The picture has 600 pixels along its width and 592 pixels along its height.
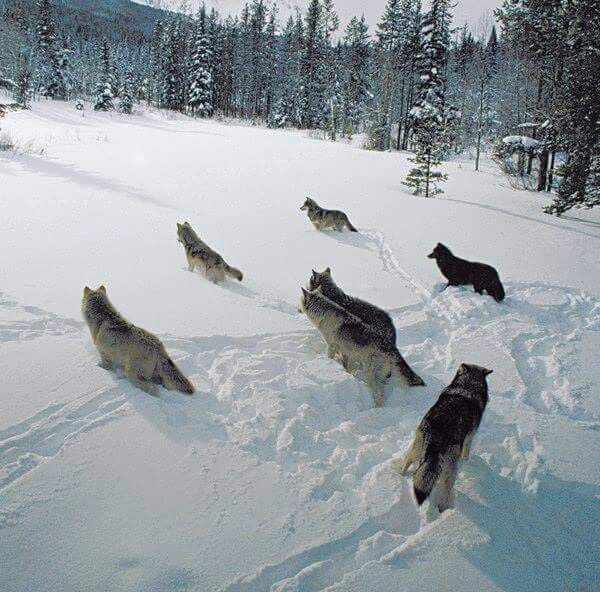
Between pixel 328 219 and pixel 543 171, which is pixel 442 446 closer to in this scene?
pixel 328 219

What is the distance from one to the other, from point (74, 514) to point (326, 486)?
1883 millimetres

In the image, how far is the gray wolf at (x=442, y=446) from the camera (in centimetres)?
322

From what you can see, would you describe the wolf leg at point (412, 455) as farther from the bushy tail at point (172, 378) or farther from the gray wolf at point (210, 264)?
the gray wolf at point (210, 264)

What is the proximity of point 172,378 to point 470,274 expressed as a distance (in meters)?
5.67

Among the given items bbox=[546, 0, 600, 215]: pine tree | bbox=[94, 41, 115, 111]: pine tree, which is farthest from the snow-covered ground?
bbox=[94, 41, 115, 111]: pine tree

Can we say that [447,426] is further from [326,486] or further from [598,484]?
[598,484]

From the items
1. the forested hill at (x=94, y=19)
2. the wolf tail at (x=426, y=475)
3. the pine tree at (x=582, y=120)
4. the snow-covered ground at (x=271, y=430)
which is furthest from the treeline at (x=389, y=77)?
the forested hill at (x=94, y=19)

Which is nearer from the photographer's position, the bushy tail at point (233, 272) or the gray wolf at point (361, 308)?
the gray wolf at point (361, 308)

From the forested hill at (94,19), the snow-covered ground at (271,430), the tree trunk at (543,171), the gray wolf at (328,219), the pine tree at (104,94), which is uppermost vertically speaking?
the forested hill at (94,19)

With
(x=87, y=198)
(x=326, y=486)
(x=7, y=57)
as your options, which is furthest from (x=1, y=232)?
(x=7, y=57)

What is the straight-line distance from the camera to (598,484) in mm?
3744

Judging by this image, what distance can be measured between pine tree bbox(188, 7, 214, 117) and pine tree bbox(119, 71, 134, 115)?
776cm

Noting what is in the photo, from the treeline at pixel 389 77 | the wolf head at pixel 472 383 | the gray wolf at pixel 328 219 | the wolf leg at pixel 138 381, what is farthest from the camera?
the treeline at pixel 389 77

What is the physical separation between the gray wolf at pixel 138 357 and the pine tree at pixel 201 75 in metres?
56.5
